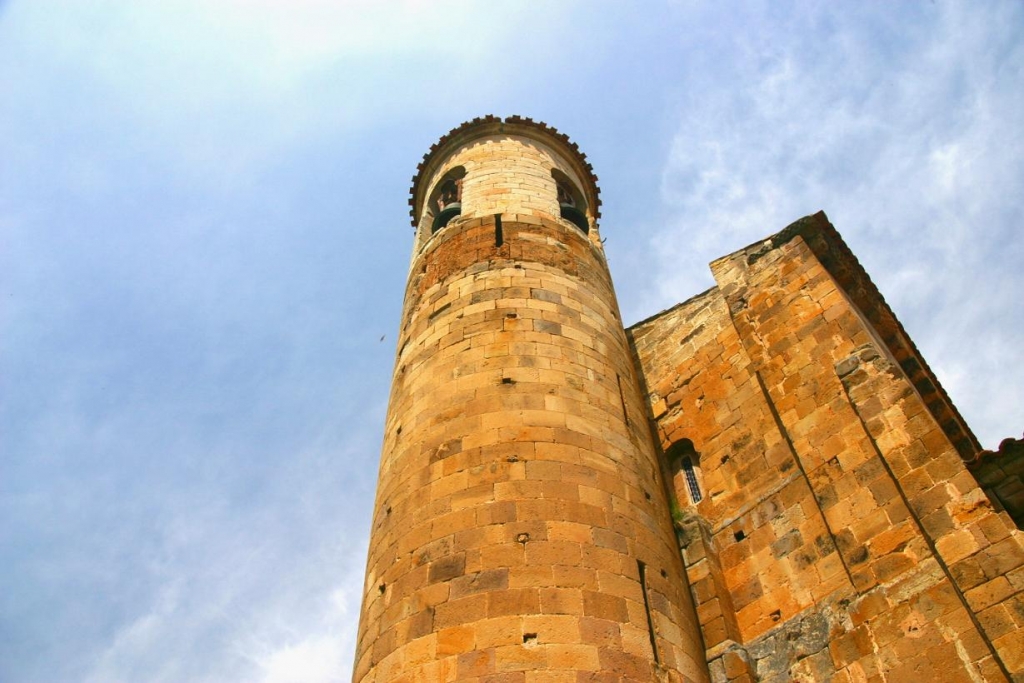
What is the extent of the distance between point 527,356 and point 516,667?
4.10 m

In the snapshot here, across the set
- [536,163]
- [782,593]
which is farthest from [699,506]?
[536,163]

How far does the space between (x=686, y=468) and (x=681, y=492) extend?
0.46m

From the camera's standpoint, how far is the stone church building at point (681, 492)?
6426 millimetres

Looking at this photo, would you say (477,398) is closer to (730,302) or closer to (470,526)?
(470,526)

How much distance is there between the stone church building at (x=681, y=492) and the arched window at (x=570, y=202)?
2566 mm

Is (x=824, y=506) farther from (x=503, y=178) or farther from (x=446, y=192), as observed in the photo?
(x=446, y=192)

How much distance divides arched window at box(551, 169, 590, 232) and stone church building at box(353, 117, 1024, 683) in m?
2.57

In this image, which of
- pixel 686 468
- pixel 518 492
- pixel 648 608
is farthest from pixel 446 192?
pixel 648 608

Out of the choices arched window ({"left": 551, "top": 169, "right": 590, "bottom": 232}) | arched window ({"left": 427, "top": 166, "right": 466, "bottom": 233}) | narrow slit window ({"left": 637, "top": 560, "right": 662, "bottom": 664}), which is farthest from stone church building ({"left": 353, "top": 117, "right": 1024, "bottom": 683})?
arched window ({"left": 427, "top": 166, "right": 466, "bottom": 233})

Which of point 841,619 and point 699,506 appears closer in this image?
point 841,619

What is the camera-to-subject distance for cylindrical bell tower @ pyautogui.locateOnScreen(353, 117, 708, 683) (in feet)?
20.7

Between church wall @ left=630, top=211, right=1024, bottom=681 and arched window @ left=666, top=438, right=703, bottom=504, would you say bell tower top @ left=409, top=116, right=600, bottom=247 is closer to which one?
church wall @ left=630, top=211, right=1024, bottom=681

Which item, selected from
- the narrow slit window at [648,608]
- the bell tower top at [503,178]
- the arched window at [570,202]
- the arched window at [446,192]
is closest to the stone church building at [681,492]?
the narrow slit window at [648,608]

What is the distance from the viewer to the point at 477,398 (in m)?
8.60
